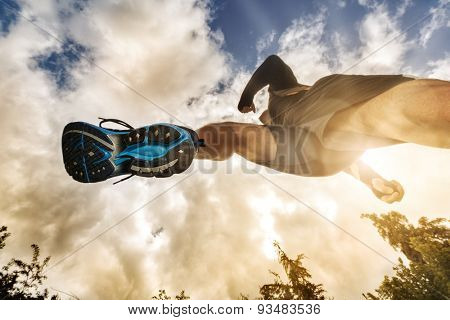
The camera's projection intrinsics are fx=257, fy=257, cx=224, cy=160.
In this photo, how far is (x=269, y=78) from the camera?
3.23 meters

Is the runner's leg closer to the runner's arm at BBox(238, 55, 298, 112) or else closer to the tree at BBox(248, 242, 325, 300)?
the runner's arm at BBox(238, 55, 298, 112)

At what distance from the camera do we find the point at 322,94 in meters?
1.95

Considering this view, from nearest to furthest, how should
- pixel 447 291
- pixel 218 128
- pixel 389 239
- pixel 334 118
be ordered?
pixel 334 118
pixel 218 128
pixel 447 291
pixel 389 239

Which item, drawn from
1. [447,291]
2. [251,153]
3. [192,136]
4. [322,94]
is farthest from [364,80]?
[447,291]

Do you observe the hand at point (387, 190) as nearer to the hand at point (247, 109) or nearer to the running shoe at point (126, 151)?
the hand at point (247, 109)

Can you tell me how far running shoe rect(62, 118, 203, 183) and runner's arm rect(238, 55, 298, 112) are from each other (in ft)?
3.89

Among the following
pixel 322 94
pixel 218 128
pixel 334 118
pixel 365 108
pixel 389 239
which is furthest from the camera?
pixel 389 239

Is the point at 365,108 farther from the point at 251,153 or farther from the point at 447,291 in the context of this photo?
the point at 447,291

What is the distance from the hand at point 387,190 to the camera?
9.59 feet

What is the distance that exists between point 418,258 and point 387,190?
863 inches

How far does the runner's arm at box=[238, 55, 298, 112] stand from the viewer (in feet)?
10.4

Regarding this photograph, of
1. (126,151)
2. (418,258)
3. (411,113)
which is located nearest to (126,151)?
(126,151)

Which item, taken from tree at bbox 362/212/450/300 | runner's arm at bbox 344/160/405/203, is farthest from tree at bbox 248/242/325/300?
runner's arm at bbox 344/160/405/203
